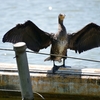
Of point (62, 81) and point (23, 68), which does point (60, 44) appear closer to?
point (62, 81)

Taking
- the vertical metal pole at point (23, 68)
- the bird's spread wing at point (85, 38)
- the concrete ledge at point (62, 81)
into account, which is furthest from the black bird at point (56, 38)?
the vertical metal pole at point (23, 68)

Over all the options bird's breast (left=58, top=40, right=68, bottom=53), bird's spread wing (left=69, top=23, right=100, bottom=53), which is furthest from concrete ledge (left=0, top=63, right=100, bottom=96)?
bird's spread wing (left=69, top=23, right=100, bottom=53)

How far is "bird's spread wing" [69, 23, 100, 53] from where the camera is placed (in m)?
7.46

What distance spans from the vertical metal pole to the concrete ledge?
1107 millimetres

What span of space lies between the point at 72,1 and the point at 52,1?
93 centimetres

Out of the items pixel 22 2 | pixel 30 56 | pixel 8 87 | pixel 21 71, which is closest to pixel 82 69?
pixel 8 87

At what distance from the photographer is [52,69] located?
266 inches

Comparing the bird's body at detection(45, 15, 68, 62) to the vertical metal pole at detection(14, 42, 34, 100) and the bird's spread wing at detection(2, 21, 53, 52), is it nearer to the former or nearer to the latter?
the bird's spread wing at detection(2, 21, 53, 52)

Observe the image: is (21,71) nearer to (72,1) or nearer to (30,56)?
(30,56)

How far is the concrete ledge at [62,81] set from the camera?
6.46m

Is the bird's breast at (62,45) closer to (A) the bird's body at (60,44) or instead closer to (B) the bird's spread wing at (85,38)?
(A) the bird's body at (60,44)

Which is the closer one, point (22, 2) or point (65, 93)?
point (65, 93)

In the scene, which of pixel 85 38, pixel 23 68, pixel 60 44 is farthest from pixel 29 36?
pixel 23 68

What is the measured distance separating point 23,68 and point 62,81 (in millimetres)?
1327
